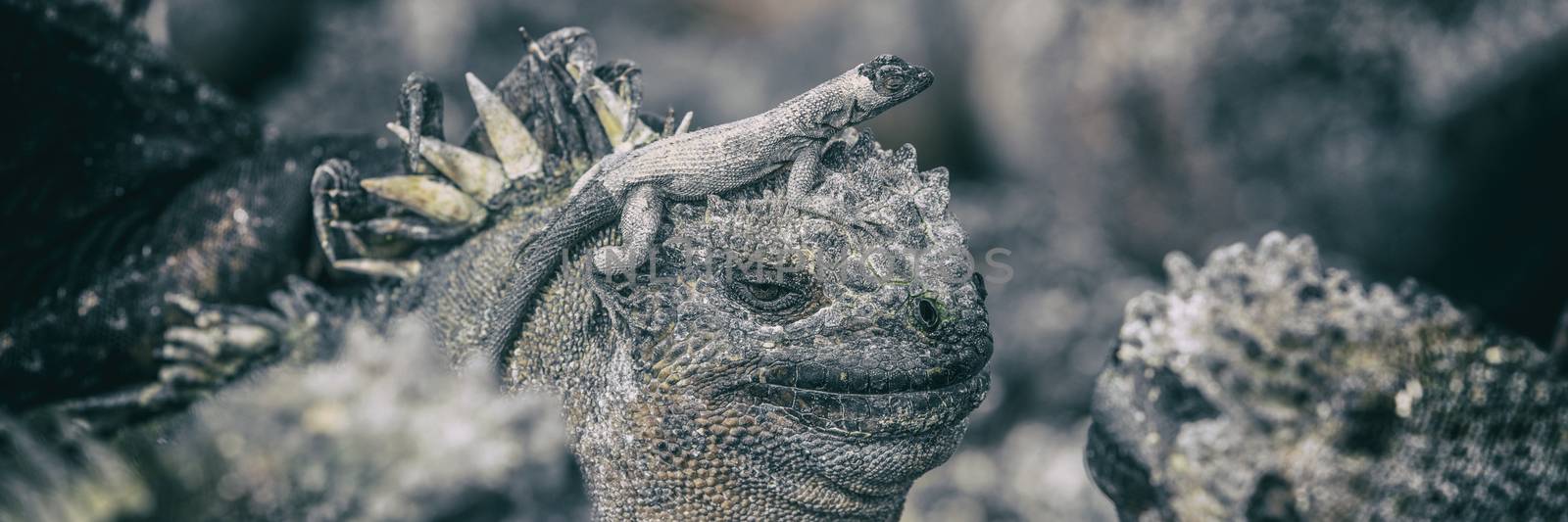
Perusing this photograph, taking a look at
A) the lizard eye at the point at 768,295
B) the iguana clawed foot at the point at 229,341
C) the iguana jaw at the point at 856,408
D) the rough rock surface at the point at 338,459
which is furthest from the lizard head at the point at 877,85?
the iguana clawed foot at the point at 229,341

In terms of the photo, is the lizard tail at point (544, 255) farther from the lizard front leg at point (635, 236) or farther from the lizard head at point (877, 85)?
the lizard head at point (877, 85)

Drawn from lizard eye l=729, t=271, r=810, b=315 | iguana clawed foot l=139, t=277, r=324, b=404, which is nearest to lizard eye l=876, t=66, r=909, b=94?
lizard eye l=729, t=271, r=810, b=315

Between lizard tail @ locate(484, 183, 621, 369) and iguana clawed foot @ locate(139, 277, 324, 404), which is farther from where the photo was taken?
iguana clawed foot @ locate(139, 277, 324, 404)

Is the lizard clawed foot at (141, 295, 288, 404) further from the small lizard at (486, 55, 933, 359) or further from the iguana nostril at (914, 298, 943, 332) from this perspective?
the iguana nostril at (914, 298, 943, 332)

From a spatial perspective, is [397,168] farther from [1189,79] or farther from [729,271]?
[1189,79]

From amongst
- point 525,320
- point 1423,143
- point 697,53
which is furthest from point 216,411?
point 697,53

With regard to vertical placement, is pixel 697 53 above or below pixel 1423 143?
above

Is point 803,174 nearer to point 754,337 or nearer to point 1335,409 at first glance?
point 754,337

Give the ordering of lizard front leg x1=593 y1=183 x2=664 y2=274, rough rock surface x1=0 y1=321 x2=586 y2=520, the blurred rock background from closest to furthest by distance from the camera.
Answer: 1. rough rock surface x1=0 y1=321 x2=586 y2=520
2. lizard front leg x1=593 y1=183 x2=664 y2=274
3. the blurred rock background
